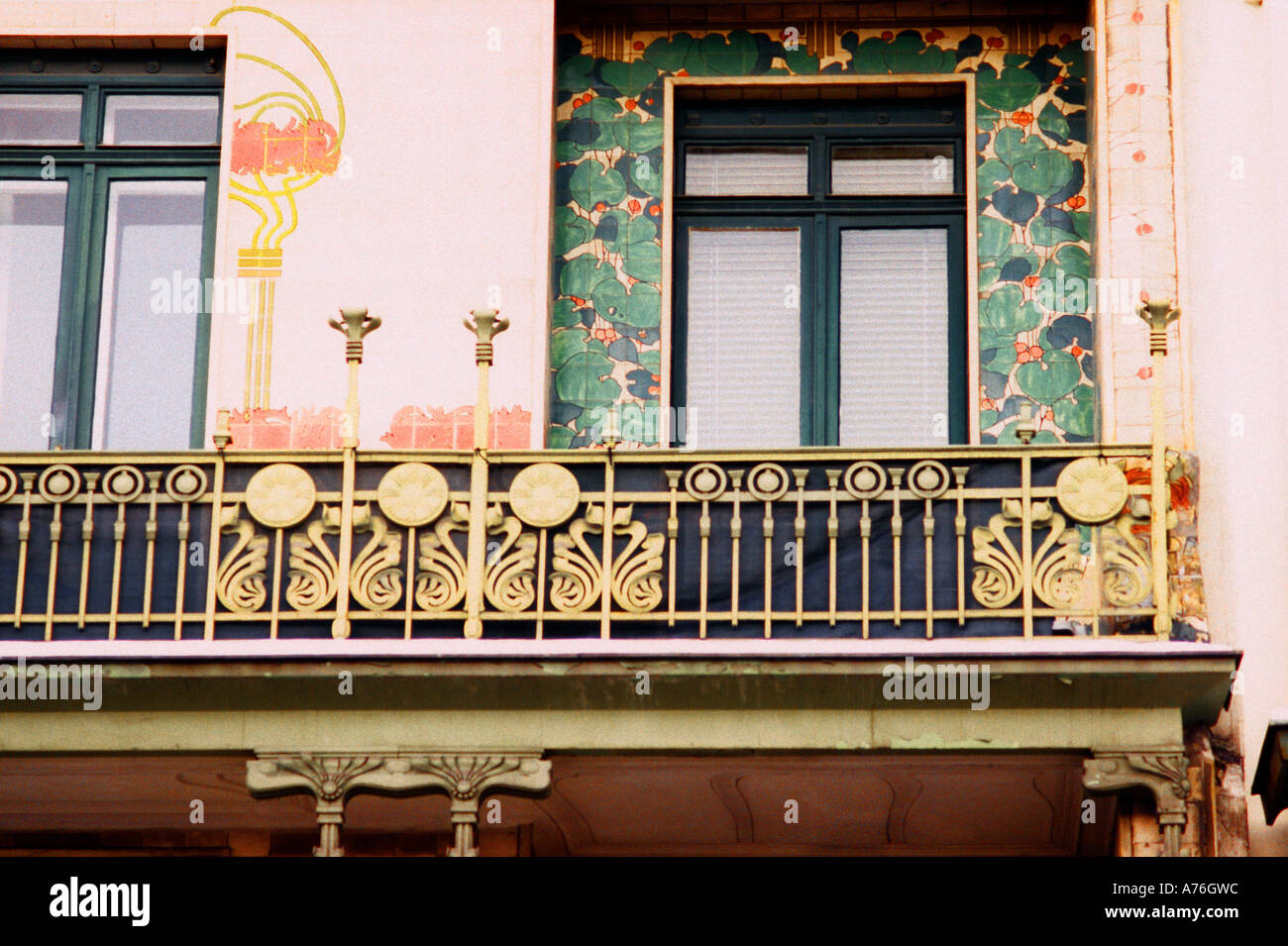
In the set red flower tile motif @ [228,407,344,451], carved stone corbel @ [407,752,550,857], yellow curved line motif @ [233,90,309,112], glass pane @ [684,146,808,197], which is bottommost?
carved stone corbel @ [407,752,550,857]

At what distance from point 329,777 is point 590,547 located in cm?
167

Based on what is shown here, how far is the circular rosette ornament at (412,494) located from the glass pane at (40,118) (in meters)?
3.75

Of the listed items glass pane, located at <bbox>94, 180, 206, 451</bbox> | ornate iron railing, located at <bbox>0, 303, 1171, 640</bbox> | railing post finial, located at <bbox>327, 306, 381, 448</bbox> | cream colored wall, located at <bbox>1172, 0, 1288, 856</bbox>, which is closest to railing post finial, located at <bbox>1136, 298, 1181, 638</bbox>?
ornate iron railing, located at <bbox>0, 303, 1171, 640</bbox>

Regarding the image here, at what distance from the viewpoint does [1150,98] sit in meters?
12.6

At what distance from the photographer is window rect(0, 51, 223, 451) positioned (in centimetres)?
1282

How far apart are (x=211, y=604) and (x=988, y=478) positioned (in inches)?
151

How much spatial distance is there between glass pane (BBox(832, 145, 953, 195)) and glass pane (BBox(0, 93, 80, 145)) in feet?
14.9

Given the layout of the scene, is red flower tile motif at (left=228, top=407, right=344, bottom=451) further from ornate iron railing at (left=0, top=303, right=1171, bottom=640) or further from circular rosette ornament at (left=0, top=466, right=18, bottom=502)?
circular rosette ornament at (left=0, top=466, right=18, bottom=502)

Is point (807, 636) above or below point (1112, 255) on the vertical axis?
below

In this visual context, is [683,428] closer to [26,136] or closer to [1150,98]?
[1150,98]

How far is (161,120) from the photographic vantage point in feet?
43.6

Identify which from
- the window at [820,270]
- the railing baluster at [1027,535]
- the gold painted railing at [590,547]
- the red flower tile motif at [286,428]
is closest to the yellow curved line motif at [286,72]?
the red flower tile motif at [286,428]
